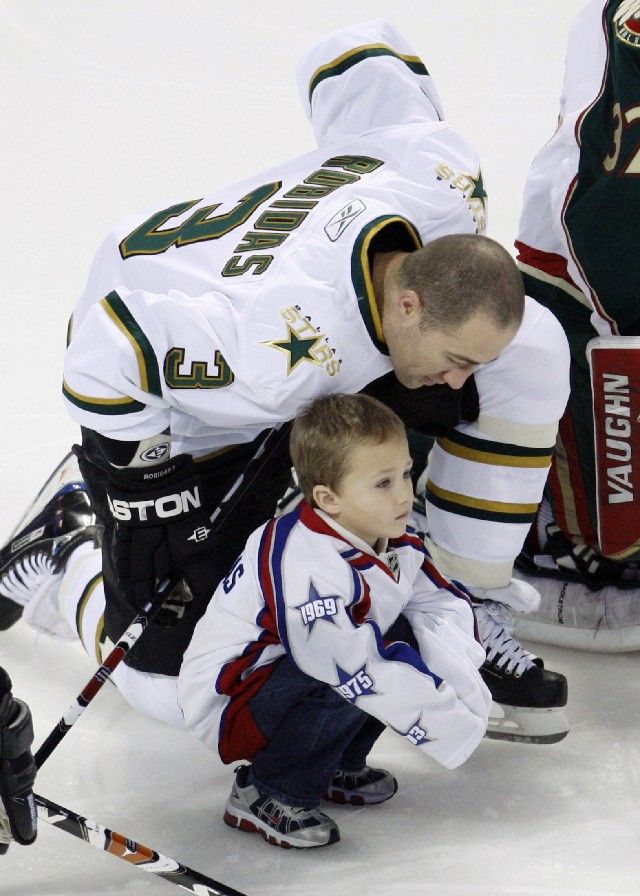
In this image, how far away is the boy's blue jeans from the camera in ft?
5.60

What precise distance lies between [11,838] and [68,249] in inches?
87.2

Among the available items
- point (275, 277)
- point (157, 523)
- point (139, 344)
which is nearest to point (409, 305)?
point (275, 277)

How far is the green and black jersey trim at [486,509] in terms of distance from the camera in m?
2.01

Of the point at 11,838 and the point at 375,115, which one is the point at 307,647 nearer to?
the point at 11,838

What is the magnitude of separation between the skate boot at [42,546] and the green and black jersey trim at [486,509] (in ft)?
2.01

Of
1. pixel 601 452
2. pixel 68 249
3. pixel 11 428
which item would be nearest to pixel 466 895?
pixel 601 452

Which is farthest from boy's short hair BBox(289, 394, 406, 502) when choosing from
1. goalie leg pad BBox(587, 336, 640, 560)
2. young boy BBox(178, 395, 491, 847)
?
goalie leg pad BBox(587, 336, 640, 560)

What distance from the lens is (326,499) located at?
5.63 ft

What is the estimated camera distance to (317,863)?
5.60 ft

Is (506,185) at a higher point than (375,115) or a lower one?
lower

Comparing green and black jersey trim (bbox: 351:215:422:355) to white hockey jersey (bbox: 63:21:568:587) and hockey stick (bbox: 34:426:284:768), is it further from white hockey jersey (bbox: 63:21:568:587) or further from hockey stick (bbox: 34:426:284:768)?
hockey stick (bbox: 34:426:284:768)

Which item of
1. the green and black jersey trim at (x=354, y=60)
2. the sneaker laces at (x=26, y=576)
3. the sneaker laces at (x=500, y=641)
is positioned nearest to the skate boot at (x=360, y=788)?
the sneaker laces at (x=500, y=641)

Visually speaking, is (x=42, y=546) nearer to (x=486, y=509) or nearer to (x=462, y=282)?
(x=486, y=509)

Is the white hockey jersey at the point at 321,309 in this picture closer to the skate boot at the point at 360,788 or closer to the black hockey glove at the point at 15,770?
the skate boot at the point at 360,788
